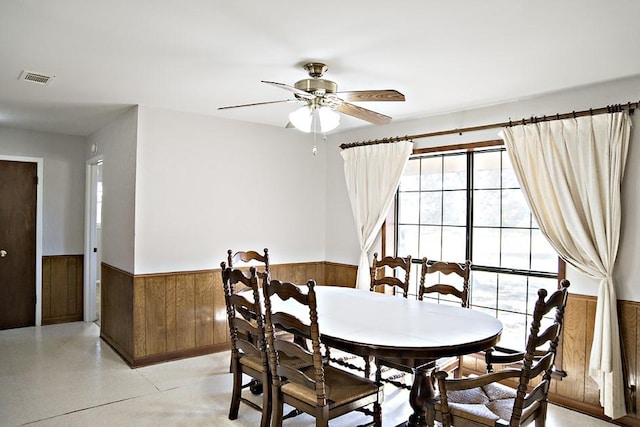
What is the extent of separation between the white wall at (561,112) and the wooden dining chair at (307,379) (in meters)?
2.02

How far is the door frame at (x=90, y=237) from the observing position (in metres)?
5.61

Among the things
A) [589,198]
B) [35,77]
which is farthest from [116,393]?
[589,198]

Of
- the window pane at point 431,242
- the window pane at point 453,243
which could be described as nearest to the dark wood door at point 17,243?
the window pane at point 431,242

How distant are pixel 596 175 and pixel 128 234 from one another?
4.02 m

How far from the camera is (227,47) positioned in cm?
258

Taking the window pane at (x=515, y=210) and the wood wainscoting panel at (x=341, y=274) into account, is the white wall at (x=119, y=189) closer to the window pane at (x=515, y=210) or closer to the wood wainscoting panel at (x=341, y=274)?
the wood wainscoting panel at (x=341, y=274)

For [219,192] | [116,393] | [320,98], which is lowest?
[116,393]

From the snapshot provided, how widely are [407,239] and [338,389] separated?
258 cm

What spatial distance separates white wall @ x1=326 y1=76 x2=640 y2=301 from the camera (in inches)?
119

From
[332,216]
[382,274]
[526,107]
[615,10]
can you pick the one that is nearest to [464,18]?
[615,10]

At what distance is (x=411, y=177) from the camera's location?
15.3ft

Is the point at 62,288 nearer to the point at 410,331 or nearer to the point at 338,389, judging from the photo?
the point at 338,389

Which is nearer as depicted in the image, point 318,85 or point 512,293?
point 318,85

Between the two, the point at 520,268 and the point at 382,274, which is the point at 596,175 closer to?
the point at 520,268
